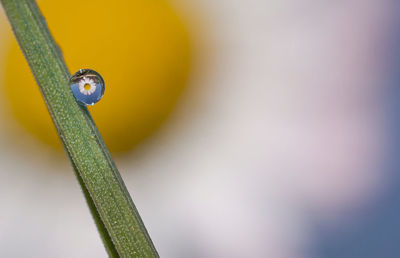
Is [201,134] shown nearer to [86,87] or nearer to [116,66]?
[116,66]

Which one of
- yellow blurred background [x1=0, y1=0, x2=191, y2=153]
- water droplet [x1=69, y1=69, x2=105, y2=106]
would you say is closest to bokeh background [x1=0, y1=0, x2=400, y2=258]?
yellow blurred background [x1=0, y1=0, x2=191, y2=153]

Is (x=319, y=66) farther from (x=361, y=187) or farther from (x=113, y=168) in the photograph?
(x=113, y=168)

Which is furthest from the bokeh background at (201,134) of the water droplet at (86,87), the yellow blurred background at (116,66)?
the water droplet at (86,87)

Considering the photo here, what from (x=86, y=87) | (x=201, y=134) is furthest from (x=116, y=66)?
(x=86, y=87)

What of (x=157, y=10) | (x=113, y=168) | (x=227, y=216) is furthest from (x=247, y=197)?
(x=113, y=168)

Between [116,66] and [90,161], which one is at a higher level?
[116,66]

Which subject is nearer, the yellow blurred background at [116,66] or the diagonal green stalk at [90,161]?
the diagonal green stalk at [90,161]

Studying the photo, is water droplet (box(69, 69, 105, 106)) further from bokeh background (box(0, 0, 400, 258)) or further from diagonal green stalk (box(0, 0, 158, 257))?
bokeh background (box(0, 0, 400, 258))

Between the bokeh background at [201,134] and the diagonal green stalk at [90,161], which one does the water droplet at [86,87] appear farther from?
the bokeh background at [201,134]
